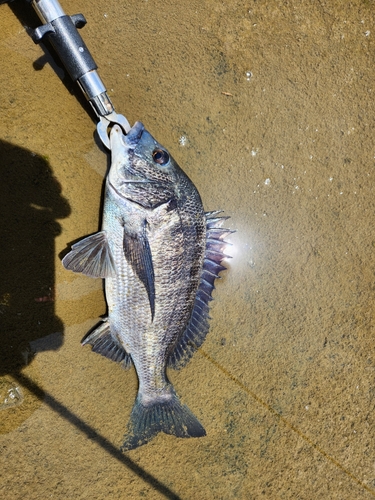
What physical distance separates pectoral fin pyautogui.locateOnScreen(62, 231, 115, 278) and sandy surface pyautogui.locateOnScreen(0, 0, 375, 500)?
0.51ft

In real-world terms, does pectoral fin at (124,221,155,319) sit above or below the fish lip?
below

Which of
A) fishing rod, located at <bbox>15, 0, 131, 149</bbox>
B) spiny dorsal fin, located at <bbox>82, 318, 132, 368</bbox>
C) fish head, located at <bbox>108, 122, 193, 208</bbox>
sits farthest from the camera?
spiny dorsal fin, located at <bbox>82, 318, 132, 368</bbox>

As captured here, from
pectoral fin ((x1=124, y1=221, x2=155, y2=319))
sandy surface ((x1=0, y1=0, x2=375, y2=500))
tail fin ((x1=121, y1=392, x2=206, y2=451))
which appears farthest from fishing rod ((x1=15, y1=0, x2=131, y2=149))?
tail fin ((x1=121, y1=392, x2=206, y2=451))

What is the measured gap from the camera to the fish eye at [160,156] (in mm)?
2080

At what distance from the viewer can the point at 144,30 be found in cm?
232

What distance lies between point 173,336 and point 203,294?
0.31 metres

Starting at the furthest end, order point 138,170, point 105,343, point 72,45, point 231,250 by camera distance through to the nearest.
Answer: point 231,250 < point 105,343 < point 138,170 < point 72,45

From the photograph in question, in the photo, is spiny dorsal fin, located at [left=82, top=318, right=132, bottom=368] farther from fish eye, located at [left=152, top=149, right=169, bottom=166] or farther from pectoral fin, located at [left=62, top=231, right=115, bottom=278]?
fish eye, located at [left=152, top=149, right=169, bottom=166]

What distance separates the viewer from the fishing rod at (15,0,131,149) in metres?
1.88

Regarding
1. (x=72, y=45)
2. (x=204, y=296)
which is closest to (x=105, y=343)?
(x=204, y=296)

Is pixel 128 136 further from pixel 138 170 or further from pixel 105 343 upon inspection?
pixel 105 343

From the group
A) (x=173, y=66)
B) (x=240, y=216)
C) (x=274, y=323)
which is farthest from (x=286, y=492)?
(x=173, y=66)

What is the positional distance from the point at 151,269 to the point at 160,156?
617 mm

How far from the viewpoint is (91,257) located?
6.91ft
